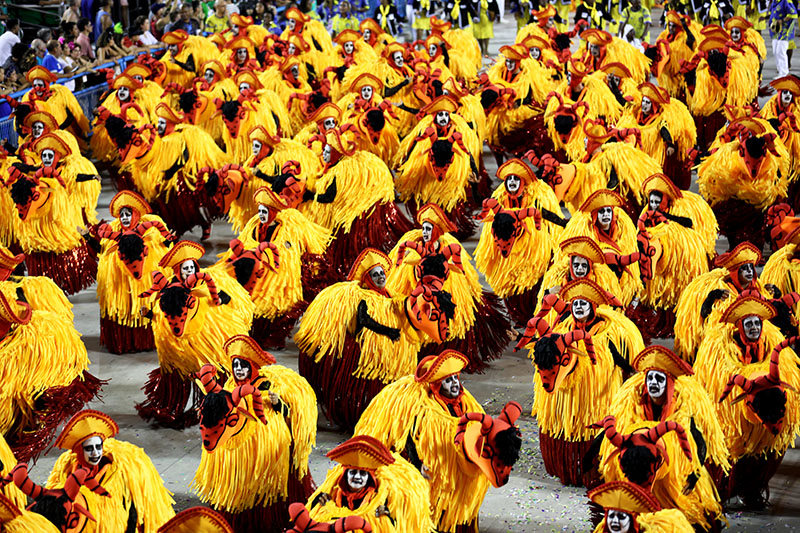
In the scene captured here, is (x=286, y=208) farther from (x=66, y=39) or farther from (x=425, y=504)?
(x=66, y=39)

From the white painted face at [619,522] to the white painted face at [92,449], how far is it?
2.17 m

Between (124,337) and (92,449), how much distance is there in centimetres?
310

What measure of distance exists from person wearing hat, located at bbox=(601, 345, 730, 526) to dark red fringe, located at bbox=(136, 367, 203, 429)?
8.52 ft

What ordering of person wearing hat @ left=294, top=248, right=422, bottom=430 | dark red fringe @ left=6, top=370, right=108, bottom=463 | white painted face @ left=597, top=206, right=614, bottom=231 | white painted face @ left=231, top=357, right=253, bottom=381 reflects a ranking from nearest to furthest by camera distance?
white painted face @ left=231, top=357, right=253, bottom=381 → dark red fringe @ left=6, top=370, right=108, bottom=463 → person wearing hat @ left=294, top=248, right=422, bottom=430 → white painted face @ left=597, top=206, right=614, bottom=231

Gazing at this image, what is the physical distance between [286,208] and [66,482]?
3.31 m

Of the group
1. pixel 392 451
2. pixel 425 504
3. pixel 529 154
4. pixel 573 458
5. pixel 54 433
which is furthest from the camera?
pixel 529 154

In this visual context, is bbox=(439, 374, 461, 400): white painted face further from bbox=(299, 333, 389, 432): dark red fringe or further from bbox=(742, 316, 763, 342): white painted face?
bbox=(742, 316, 763, 342): white painted face

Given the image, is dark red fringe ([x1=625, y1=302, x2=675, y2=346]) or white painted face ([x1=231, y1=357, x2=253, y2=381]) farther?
dark red fringe ([x1=625, y1=302, x2=675, y2=346])

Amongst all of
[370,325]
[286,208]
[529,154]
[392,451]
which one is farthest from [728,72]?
[392,451]

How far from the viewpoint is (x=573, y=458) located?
6078 millimetres

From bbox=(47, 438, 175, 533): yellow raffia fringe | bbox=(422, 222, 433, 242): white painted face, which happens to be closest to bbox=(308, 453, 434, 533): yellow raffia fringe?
bbox=(47, 438, 175, 533): yellow raffia fringe

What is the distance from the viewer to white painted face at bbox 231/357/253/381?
18.2 ft

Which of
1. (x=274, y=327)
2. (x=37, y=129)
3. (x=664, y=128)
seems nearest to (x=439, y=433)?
(x=274, y=327)

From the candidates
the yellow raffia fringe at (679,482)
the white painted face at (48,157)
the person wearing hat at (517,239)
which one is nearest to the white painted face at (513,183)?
the person wearing hat at (517,239)
